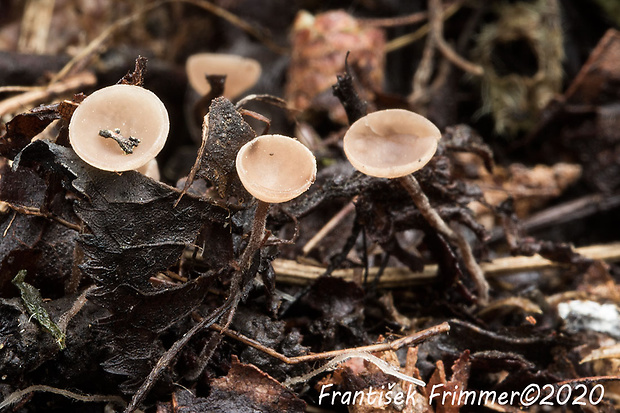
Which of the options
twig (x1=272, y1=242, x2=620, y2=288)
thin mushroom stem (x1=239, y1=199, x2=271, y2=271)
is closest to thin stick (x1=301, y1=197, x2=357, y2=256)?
twig (x1=272, y1=242, x2=620, y2=288)

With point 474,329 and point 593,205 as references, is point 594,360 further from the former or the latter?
point 593,205

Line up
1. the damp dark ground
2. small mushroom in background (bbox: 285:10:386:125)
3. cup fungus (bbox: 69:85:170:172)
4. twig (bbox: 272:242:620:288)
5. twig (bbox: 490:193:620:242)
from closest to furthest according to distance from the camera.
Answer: cup fungus (bbox: 69:85:170:172) → the damp dark ground → twig (bbox: 272:242:620:288) → twig (bbox: 490:193:620:242) → small mushroom in background (bbox: 285:10:386:125)

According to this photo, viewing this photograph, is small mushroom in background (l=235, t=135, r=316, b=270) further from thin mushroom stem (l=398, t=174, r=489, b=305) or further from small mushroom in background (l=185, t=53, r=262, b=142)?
small mushroom in background (l=185, t=53, r=262, b=142)

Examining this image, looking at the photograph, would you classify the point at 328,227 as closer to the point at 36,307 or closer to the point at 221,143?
the point at 221,143

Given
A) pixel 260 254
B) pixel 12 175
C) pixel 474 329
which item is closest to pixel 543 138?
pixel 474 329

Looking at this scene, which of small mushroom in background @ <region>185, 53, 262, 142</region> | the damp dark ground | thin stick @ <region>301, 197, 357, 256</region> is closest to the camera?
the damp dark ground

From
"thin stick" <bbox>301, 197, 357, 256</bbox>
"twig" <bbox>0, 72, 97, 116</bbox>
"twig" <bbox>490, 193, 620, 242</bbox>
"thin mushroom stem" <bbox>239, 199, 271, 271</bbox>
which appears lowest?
"thin mushroom stem" <bbox>239, 199, 271, 271</bbox>


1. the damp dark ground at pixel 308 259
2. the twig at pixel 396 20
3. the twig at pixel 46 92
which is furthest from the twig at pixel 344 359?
the twig at pixel 396 20
